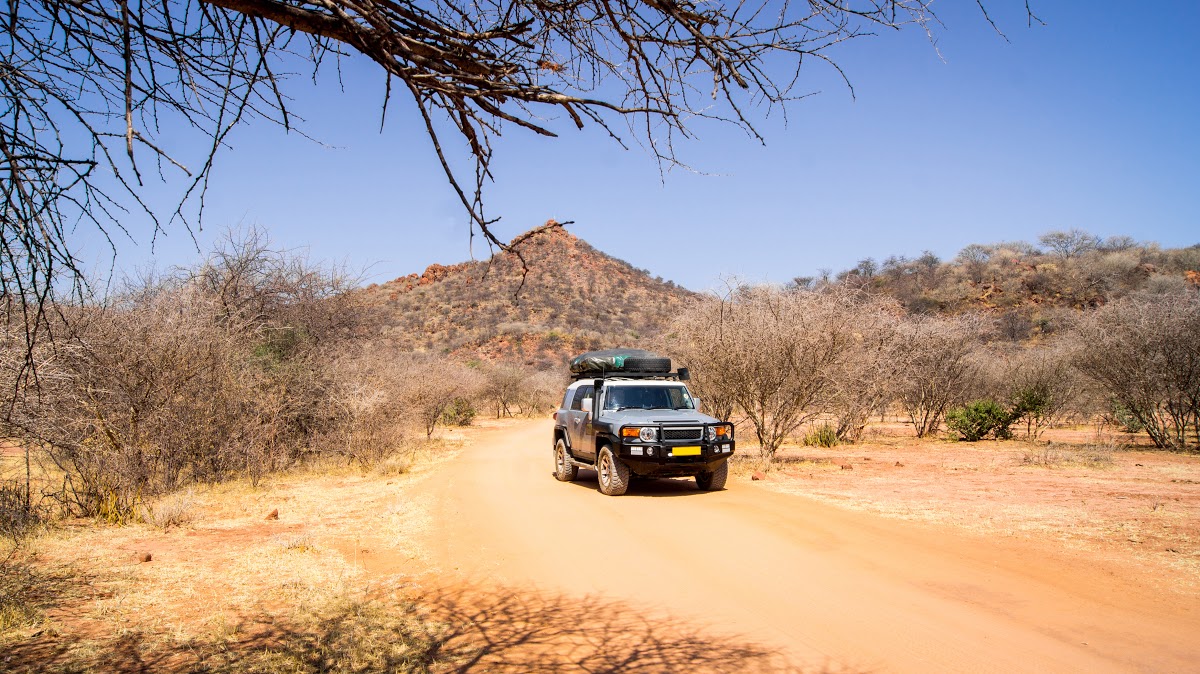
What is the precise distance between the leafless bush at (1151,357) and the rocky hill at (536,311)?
33920 mm

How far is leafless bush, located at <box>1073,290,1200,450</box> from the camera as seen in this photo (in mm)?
19312

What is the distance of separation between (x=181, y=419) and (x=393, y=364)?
7470 millimetres

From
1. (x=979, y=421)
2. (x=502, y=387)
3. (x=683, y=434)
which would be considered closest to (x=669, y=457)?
(x=683, y=434)

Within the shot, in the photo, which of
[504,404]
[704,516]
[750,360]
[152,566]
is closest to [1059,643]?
[704,516]

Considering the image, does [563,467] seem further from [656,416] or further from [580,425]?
[656,416]

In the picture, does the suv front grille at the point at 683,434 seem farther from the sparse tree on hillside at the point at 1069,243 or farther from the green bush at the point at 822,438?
the sparse tree on hillside at the point at 1069,243

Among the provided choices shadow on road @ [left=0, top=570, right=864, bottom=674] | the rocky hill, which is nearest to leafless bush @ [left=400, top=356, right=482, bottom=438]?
shadow on road @ [left=0, top=570, right=864, bottom=674]

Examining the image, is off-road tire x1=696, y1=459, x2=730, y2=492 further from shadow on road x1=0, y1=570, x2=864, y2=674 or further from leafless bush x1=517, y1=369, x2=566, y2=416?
leafless bush x1=517, y1=369, x2=566, y2=416

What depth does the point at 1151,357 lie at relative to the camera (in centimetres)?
1981

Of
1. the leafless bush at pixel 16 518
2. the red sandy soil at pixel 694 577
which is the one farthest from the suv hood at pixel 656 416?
the leafless bush at pixel 16 518

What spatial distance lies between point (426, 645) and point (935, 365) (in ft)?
82.7

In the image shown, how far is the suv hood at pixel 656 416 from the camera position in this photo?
1222 centimetres

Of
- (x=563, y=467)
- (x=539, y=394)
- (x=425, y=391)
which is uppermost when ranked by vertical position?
(x=539, y=394)

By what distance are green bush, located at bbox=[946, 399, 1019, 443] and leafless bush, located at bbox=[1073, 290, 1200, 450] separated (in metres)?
3.98
